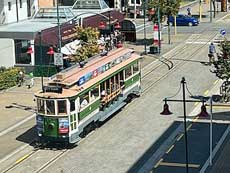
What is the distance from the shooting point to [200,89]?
4184cm

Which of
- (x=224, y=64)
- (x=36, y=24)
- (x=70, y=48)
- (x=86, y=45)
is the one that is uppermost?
(x=36, y=24)

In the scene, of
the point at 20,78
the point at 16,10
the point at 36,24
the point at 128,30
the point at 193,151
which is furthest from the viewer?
the point at 128,30

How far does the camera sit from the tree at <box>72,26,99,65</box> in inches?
1763

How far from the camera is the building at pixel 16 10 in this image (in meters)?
54.7

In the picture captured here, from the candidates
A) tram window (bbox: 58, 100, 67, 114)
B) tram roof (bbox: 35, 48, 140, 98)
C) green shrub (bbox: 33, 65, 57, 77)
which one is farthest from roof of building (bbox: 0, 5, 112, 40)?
tram window (bbox: 58, 100, 67, 114)

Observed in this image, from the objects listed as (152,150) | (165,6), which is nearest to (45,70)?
(165,6)

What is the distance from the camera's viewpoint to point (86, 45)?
45531 millimetres

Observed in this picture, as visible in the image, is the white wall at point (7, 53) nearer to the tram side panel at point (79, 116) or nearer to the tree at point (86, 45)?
the tree at point (86, 45)

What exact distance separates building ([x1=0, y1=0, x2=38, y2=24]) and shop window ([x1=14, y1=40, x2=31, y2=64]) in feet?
15.5

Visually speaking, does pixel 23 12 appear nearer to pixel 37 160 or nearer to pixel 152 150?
pixel 37 160

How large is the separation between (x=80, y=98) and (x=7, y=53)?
68.3 feet

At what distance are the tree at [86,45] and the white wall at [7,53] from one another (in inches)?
236

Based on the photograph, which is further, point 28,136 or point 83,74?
point 28,136

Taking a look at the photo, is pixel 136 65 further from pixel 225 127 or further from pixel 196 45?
pixel 196 45
